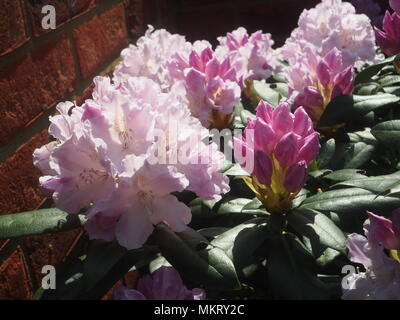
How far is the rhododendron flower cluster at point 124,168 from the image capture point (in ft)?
2.07

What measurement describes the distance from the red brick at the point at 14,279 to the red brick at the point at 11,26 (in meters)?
0.35

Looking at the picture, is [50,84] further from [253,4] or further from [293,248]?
[253,4]

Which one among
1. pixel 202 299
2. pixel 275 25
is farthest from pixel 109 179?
pixel 275 25

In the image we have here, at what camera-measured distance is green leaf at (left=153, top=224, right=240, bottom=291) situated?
65 cm

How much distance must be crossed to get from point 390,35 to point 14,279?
897 millimetres

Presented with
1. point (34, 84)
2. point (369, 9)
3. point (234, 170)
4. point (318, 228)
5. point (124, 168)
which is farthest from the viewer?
point (369, 9)

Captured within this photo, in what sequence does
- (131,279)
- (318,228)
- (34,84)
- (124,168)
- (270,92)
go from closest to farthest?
(124,168) < (318,228) < (34,84) < (270,92) < (131,279)

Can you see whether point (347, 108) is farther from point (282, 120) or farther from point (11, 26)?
point (11, 26)

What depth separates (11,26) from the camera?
0.86 metres

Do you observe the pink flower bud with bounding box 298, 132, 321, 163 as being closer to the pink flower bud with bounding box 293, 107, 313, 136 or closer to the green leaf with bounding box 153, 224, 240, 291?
the pink flower bud with bounding box 293, 107, 313, 136

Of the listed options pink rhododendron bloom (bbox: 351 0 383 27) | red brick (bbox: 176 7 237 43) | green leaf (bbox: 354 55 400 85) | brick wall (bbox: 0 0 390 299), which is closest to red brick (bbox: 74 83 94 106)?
brick wall (bbox: 0 0 390 299)

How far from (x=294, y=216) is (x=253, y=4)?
1.49 metres

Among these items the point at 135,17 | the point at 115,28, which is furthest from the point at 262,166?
the point at 135,17

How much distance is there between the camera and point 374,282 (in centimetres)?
69
